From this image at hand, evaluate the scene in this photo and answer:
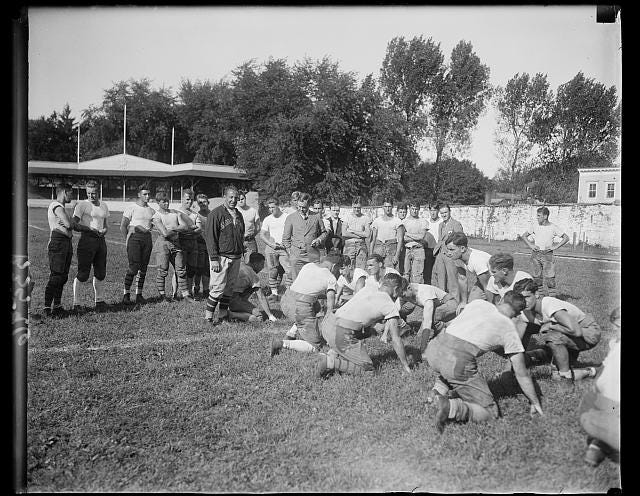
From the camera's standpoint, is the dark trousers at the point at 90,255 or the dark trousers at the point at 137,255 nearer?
the dark trousers at the point at 90,255

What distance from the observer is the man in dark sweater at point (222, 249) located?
23.7ft

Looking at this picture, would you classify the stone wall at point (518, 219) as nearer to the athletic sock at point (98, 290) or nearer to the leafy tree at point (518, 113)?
the leafy tree at point (518, 113)

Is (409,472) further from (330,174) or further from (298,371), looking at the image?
(330,174)

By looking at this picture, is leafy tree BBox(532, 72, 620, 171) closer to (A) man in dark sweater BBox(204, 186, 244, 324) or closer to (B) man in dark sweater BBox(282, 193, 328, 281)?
(B) man in dark sweater BBox(282, 193, 328, 281)

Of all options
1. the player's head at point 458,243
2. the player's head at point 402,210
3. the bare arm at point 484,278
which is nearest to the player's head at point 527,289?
the bare arm at point 484,278

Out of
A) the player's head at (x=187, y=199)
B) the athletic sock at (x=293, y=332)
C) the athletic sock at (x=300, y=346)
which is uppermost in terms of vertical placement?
the player's head at (x=187, y=199)

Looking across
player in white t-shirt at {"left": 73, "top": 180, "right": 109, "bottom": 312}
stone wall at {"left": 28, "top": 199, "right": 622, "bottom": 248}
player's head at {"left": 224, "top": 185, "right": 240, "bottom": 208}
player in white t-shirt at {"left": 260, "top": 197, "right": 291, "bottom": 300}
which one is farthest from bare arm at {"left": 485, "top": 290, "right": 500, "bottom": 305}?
stone wall at {"left": 28, "top": 199, "right": 622, "bottom": 248}

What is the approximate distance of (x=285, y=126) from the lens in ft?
85.0

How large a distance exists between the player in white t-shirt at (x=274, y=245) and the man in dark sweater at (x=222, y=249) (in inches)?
85.5

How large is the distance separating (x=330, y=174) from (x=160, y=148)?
92.3 feet

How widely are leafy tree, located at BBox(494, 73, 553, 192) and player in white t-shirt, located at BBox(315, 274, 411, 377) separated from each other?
4.27m

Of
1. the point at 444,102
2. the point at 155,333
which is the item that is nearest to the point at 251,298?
the point at 155,333

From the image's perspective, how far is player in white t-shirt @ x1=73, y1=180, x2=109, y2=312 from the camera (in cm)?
762

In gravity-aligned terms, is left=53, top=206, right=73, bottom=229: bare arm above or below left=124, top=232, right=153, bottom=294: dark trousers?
above
